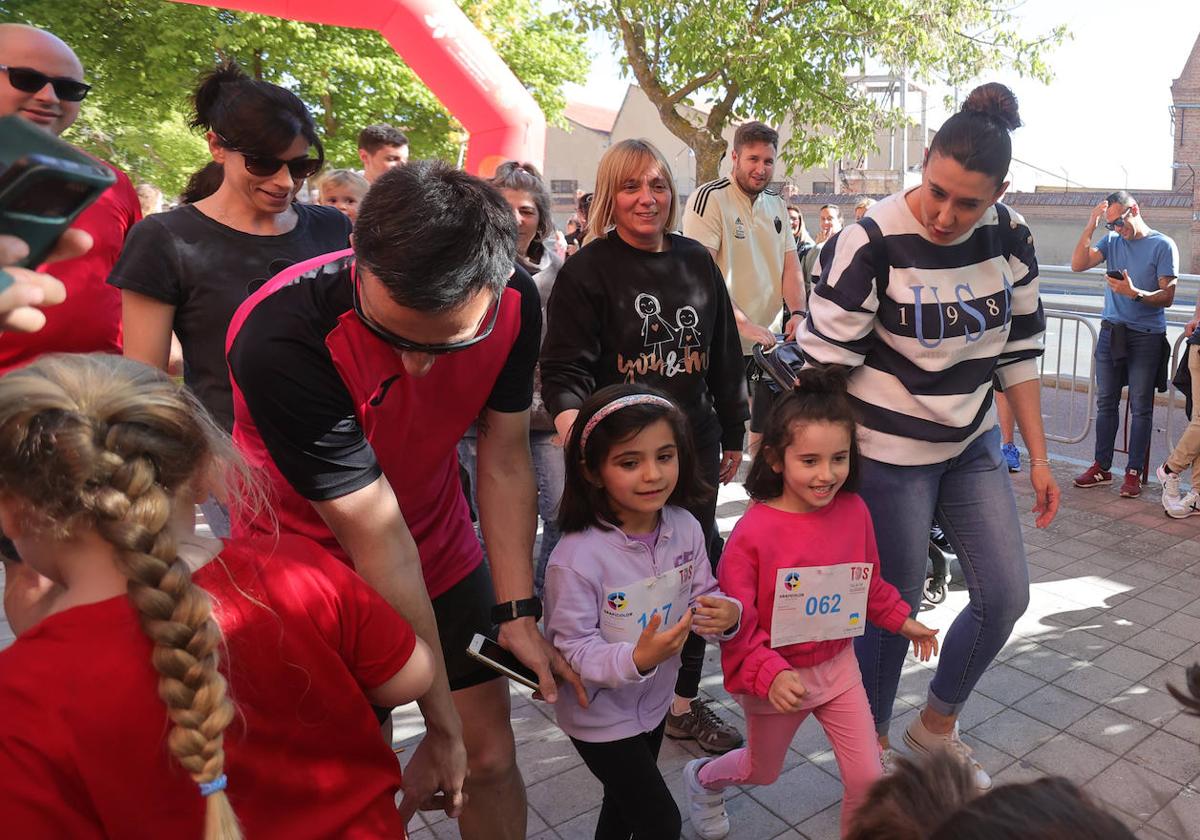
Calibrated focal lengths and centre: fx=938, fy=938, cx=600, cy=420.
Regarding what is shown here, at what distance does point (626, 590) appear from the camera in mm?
2311

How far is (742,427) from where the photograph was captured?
3508 millimetres

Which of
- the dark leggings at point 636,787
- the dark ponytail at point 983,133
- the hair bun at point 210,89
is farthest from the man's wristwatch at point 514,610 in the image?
the hair bun at point 210,89

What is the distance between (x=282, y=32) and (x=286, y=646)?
1618cm

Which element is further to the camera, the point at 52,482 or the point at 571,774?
the point at 571,774

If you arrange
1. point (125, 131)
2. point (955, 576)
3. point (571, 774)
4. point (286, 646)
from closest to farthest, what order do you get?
point (286, 646) < point (571, 774) < point (955, 576) < point (125, 131)

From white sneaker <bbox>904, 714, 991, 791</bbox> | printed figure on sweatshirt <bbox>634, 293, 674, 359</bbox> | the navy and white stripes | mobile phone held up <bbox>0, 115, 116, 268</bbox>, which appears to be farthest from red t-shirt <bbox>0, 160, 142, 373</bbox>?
white sneaker <bbox>904, 714, 991, 791</bbox>

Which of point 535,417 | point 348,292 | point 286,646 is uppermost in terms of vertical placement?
point 348,292

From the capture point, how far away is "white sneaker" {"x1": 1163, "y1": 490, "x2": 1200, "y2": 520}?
581cm

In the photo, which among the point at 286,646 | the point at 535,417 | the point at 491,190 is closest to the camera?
the point at 286,646

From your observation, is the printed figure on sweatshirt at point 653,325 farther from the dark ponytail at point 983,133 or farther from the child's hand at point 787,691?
the child's hand at point 787,691

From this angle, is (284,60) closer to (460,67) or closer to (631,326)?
(460,67)

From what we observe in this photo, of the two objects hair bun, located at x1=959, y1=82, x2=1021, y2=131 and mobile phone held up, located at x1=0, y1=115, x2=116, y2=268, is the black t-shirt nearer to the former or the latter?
mobile phone held up, located at x1=0, y1=115, x2=116, y2=268

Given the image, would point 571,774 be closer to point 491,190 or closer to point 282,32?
point 491,190

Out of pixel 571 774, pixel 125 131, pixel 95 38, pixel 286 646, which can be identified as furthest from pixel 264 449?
pixel 125 131
